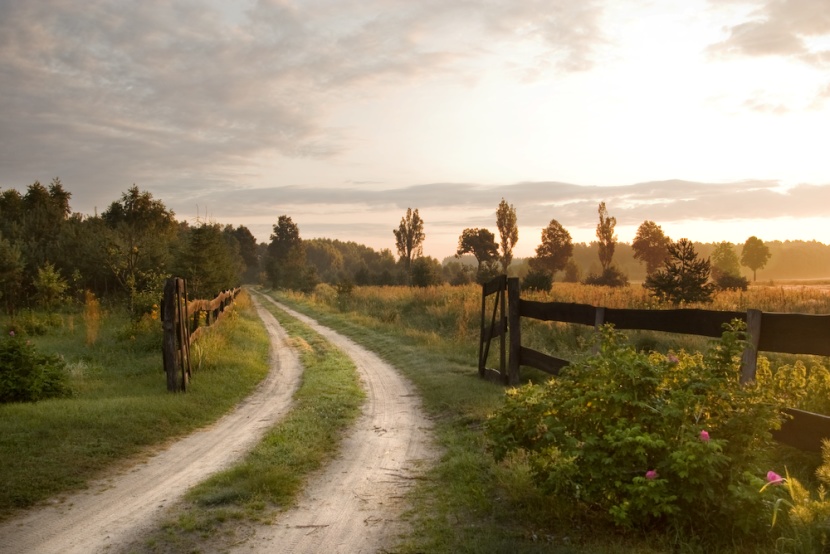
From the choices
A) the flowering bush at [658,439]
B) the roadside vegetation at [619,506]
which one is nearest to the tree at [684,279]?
the roadside vegetation at [619,506]

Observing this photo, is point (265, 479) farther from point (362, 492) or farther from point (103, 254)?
point (103, 254)

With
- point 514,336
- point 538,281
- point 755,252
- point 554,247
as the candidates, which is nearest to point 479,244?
point 554,247

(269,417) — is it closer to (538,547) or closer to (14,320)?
(538,547)

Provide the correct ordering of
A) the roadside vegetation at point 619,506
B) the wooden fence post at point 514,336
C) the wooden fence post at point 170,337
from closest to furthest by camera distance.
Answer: the roadside vegetation at point 619,506, the wooden fence post at point 170,337, the wooden fence post at point 514,336

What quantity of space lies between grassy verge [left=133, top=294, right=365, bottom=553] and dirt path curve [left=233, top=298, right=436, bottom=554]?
0.67ft

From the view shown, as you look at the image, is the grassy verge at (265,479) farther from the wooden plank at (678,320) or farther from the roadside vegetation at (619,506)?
the wooden plank at (678,320)

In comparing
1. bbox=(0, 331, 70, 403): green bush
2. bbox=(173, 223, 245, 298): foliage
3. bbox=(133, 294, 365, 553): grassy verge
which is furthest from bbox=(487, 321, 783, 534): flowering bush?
bbox=(173, 223, 245, 298): foliage

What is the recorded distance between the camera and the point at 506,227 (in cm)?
6931

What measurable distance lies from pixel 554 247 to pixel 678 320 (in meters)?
77.1

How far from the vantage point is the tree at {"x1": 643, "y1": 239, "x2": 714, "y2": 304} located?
22.3 metres

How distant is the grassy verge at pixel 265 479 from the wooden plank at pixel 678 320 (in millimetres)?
4455

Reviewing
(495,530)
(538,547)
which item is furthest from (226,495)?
(538,547)

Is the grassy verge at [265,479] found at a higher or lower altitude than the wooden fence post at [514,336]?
lower

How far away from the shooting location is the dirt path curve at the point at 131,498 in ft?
15.6
